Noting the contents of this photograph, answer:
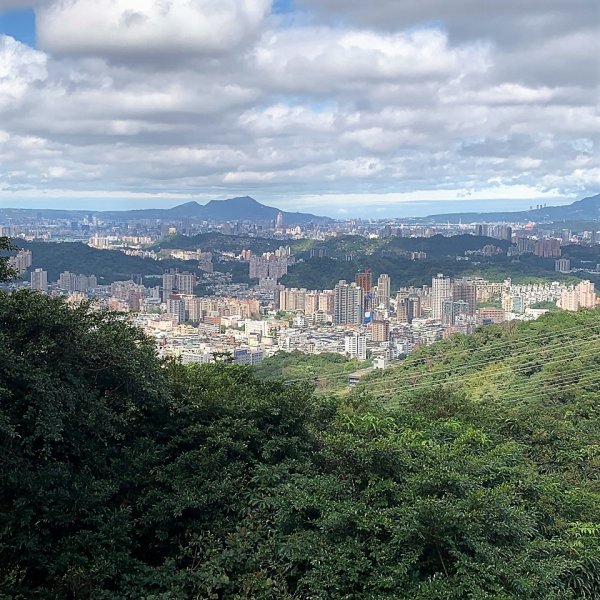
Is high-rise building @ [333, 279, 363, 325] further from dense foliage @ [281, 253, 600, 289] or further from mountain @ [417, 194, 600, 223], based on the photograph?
mountain @ [417, 194, 600, 223]

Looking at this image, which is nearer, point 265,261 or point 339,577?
point 339,577

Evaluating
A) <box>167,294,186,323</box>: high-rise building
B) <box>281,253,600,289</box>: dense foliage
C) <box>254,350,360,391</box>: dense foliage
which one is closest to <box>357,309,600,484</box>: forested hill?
<box>254,350,360,391</box>: dense foliage

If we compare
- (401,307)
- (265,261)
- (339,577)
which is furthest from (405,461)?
(265,261)

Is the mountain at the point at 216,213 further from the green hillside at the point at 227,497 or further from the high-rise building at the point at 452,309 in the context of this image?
the green hillside at the point at 227,497

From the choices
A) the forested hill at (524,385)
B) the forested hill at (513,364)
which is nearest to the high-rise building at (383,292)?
the forested hill at (513,364)

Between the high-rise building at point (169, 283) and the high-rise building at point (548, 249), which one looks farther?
the high-rise building at point (548, 249)

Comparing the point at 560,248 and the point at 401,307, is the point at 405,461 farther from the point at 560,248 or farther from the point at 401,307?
the point at 560,248

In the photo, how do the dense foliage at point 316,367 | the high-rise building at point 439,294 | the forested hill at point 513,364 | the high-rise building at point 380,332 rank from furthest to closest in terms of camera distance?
the high-rise building at point 439,294 → the high-rise building at point 380,332 → the dense foliage at point 316,367 → the forested hill at point 513,364
